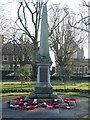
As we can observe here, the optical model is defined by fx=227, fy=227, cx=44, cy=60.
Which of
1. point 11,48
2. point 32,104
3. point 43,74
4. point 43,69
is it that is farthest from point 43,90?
point 11,48


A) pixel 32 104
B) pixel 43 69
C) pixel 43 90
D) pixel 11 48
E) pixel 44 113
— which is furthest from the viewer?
pixel 11 48

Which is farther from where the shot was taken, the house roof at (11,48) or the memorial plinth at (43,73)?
the house roof at (11,48)

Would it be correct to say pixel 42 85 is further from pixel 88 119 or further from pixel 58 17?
pixel 58 17

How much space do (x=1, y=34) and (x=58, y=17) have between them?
36.4 feet

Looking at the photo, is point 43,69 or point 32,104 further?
point 43,69

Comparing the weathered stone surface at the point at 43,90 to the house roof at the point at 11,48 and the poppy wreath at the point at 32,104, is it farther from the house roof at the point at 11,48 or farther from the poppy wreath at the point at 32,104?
the house roof at the point at 11,48

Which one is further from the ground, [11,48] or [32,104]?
[11,48]

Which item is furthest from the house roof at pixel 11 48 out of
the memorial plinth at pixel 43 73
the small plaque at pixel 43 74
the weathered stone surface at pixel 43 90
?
the weathered stone surface at pixel 43 90

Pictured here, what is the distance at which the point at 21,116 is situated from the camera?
440 inches

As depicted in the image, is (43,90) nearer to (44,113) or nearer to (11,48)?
(44,113)

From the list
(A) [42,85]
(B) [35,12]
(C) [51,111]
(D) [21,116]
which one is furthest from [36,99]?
(B) [35,12]

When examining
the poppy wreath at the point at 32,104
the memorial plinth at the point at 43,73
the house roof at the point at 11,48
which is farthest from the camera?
the house roof at the point at 11,48

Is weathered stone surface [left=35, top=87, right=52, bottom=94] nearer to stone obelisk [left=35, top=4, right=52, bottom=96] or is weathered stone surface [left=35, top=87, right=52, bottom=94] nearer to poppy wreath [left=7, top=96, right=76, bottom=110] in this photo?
stone obelisk [left=35, top=4, right=52, bottom=96]

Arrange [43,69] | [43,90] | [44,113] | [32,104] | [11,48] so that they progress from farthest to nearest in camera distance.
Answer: [11,48] → [43,69] → [43,90] → [32,104] → [44,113]
